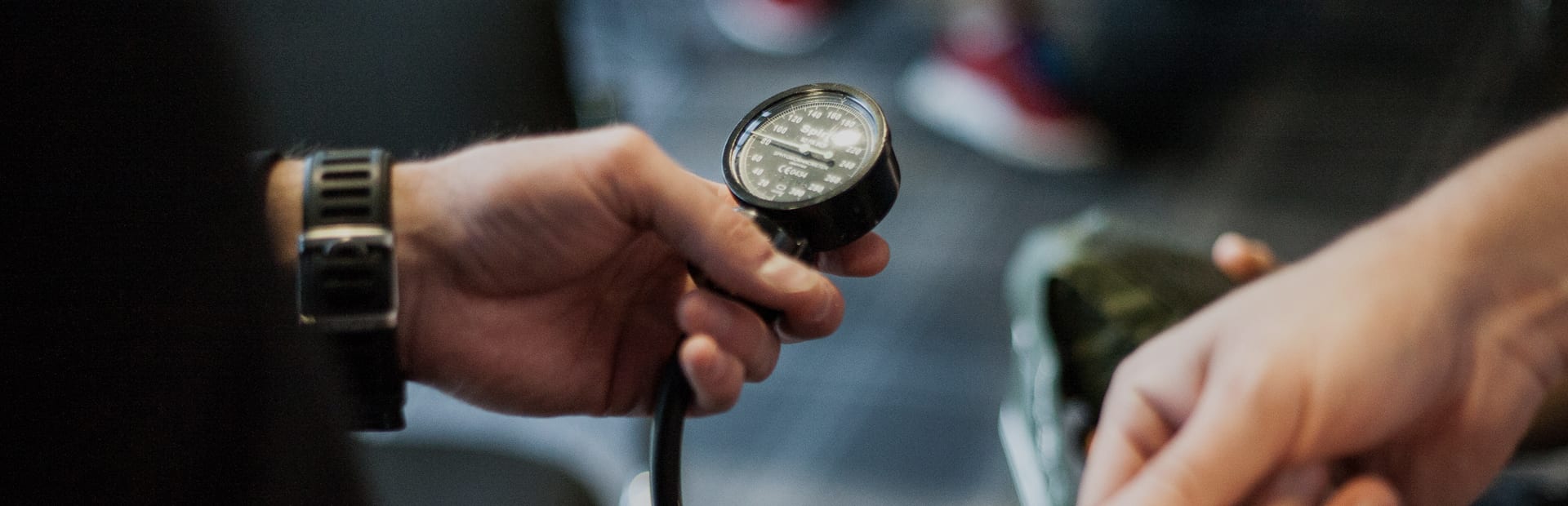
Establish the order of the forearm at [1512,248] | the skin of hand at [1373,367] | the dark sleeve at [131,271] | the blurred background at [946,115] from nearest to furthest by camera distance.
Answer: the dark sleeve at [131,271] < the skin of hand at [1373,367] < the forearm at [1512,248] < the blurred background at [946,115]

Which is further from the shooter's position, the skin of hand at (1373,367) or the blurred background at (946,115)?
the blurred background at (946,115)

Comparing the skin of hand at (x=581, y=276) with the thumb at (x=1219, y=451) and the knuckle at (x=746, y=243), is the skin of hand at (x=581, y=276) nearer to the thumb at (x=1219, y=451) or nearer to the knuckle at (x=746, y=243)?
the knuckle at (x=746, y=243)

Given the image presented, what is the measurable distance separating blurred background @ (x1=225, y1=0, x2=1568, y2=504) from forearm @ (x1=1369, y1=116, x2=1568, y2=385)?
1.91 ft

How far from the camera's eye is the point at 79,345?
0.93 feet

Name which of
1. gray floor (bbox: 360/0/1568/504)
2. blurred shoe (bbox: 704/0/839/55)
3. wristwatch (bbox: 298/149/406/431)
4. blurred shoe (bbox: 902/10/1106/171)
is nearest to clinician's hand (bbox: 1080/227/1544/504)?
wristwatch (bbox: 298/149/406/431)

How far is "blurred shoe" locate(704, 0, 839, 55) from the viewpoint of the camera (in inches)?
101

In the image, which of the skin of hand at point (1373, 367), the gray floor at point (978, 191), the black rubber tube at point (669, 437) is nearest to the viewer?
the black rubber tube at point (669, 437)

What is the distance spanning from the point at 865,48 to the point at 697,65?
373 millimetres

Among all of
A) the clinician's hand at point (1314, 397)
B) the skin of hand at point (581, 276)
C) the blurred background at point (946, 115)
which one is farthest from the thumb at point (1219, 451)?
the blurred background at point (946, 115)

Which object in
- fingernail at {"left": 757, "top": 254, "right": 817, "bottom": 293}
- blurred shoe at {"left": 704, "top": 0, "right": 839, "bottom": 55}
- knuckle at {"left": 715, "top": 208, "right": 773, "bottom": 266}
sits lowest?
blurred shoe at {"left": 704, "top": 0, "right": 839, "bottom": 55}

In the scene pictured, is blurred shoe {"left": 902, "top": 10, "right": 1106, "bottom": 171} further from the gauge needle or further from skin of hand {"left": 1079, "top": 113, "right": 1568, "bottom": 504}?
the gauge needle

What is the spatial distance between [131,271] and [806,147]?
38cm

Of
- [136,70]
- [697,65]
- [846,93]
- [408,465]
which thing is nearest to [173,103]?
[136,70]

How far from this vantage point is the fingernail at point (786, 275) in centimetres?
60
